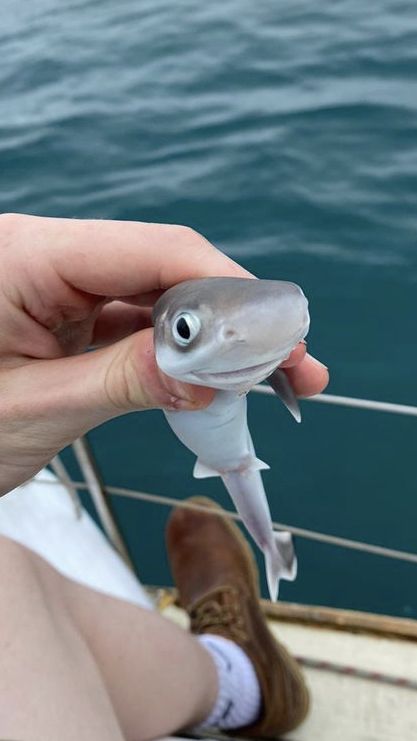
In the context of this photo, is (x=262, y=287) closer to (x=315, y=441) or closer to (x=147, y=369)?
(x=147, y=369)

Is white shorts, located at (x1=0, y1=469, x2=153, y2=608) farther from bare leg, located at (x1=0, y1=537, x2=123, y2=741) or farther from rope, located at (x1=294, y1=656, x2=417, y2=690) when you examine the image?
bare leg, located at (x1=0, y1=537, x2=123, y2=741)

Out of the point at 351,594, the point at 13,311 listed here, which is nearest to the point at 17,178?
the point at 351,594

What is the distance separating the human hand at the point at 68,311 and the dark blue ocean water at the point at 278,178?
6.05ft

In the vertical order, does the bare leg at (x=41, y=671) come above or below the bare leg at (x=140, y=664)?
above

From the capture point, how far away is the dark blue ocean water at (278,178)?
10.7ft

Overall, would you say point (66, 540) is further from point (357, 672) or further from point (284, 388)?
point (284, 388)

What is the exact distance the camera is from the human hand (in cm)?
128

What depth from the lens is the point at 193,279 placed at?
1346mm

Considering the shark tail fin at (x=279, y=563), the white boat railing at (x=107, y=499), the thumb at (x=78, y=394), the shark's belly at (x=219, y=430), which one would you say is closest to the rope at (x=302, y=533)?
the white boat railing at (x=107, y=499)

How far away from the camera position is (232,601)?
7.95ft

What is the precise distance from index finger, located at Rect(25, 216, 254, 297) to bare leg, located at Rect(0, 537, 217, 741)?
676 mm

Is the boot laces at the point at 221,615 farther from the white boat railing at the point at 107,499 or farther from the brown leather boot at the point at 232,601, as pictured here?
the white boat railing at the point at 107,499

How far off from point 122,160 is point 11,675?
15.1 ft

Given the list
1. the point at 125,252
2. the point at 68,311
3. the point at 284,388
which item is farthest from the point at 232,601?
the point at 125,252
